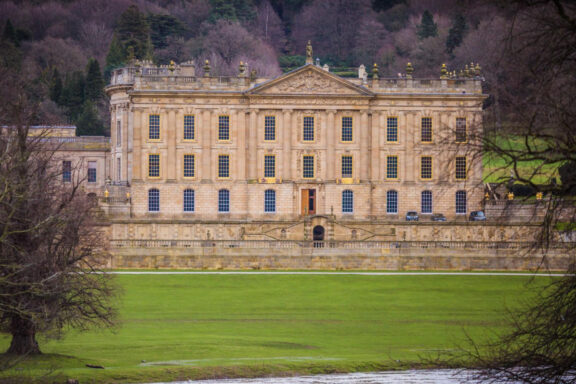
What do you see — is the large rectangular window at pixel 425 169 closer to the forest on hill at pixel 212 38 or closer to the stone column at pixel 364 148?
the stone column at pixel 364 148

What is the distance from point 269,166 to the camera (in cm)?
7456

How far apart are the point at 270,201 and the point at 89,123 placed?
3018cm

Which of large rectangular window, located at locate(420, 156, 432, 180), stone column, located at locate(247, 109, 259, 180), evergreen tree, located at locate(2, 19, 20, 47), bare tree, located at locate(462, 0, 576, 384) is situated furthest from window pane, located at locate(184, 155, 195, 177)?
bare tree, located at locate(462, 0, 576, 384)

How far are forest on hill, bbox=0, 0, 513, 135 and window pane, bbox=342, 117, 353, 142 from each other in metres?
22.8

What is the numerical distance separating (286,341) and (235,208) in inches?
1613

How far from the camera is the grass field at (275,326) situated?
27.7 meters

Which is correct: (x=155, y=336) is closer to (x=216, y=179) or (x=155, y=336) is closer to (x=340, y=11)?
(x=216, y=179)

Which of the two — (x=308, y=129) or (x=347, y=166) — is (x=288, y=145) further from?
(x=347, y=166)

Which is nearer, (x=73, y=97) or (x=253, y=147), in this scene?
(x=253, y=147)

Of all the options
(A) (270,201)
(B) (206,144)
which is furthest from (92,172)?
(A) (270,201)

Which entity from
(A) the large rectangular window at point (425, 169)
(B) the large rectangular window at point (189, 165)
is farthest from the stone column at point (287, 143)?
(A) the large rectangular window at point (425, 169)

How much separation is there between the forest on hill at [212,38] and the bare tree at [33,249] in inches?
2511

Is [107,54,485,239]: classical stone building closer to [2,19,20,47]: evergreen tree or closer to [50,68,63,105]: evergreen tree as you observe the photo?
[50,68,63,105]: evergreen tree

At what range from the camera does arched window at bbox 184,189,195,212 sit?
73562 mm
